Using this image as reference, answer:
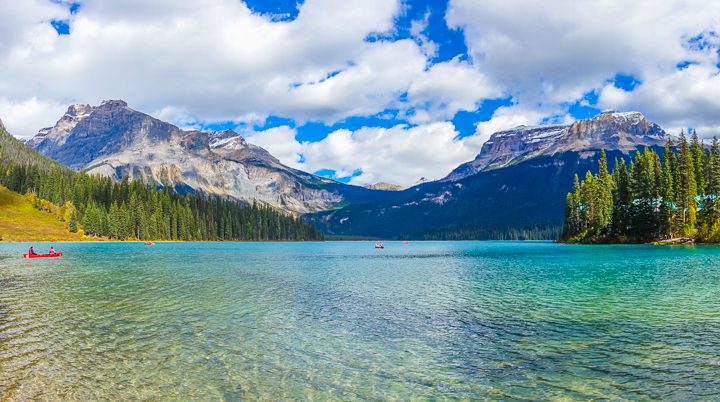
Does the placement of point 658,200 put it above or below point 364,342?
above

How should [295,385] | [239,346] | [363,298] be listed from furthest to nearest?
[363,298], [239,346], [295,385]

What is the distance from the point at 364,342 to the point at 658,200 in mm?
153013

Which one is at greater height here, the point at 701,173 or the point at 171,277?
the point at 701,173

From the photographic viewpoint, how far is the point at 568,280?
57.3m

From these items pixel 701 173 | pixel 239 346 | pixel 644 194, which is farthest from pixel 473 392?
pixel 701 173

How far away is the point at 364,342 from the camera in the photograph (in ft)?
91.3

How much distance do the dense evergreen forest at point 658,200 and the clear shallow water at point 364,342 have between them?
10387 centimetres

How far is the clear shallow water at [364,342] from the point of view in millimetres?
19719

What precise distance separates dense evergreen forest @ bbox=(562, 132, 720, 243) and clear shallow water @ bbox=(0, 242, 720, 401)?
104 m

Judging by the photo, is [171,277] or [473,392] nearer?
[473,392]

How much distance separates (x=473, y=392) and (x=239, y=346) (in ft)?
44.8

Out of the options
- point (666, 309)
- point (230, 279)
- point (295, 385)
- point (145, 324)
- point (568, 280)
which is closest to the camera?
point (295, 385)

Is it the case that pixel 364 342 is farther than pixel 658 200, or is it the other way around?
pixel 658 200

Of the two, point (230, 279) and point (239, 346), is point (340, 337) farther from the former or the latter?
point (230, 279)
